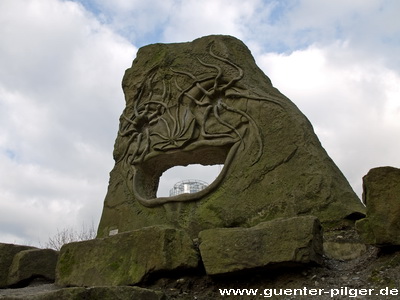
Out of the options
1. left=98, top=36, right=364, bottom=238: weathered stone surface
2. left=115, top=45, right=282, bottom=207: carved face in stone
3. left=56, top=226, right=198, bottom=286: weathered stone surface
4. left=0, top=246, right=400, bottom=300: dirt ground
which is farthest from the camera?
left=115, top=45, right=282, bottom=207: carved face in stone

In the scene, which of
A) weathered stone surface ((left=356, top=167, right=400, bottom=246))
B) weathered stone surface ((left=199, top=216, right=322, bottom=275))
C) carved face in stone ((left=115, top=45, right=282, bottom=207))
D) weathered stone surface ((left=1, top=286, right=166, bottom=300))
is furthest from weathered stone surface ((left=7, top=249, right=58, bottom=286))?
weathered stone surface ((left=356, top=167, right=400, bottom=246))

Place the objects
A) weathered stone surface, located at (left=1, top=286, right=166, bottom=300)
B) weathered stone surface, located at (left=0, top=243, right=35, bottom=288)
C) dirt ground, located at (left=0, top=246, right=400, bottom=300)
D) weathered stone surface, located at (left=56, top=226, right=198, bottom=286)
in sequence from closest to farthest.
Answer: weathered stone surface, located at (left=1, top=286, right=166, bottom=300), dirt ground, located at (left=0, top=246, right=400, bottom=300), weathered stone surface, located at (left=56, top=226, right=198, bottom=286), weathered stone surface, located at (left=0, top=243, right=35, bottom=288)

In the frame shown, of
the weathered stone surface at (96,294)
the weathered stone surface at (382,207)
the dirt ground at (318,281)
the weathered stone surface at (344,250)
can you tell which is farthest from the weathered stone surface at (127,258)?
the weathered stone surface at (382,207)

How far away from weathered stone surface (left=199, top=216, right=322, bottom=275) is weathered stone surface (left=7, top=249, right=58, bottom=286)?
2.07 metres

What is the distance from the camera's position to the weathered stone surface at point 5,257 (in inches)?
184

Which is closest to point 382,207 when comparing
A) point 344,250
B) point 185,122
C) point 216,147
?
point 344,250

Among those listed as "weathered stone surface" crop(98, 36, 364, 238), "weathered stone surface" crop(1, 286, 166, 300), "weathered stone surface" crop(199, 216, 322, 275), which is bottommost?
"weathered stone surface" crop(1, 286, 166, 300)

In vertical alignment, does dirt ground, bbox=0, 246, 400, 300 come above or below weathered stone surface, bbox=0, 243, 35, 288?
below

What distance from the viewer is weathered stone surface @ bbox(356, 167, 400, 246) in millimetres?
2922

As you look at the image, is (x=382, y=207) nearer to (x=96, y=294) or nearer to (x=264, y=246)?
(x=264, y=246)

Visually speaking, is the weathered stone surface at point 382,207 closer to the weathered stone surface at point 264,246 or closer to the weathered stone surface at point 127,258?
the weathered stone surface at point 264,246

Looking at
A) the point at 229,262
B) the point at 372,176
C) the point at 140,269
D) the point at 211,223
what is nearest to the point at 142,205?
the point at 211,223

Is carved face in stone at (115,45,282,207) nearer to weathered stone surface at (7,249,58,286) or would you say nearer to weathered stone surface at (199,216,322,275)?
weathered stone surface at (7,249,58,286)

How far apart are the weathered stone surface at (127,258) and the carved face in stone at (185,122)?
1325 millimetres
